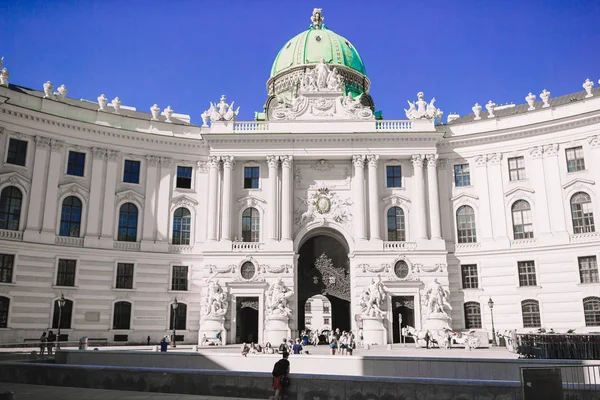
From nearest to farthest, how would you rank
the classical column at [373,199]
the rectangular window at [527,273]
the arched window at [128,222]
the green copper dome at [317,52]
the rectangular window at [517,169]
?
the rectangular window at [527,273] < the classical column at [373,199] < the arched window at [128,222] < the rectangular window at [517,169] < the green copper dome at [317,52]

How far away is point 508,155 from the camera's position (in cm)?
4578

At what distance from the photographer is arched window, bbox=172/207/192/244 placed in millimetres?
46000

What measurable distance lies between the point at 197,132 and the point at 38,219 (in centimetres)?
1535

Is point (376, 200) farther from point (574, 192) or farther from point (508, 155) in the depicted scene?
point (574, 192)

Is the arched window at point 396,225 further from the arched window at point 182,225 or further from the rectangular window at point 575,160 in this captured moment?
the arched window at point 182,225

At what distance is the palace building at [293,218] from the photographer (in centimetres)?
4106

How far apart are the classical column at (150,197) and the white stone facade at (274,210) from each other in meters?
0.09

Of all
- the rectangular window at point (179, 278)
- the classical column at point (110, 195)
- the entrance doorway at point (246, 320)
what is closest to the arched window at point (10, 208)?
the classical column at point (110, 195)

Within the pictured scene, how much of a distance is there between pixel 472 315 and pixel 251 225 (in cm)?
1998

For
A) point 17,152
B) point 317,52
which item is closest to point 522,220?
point 317,52

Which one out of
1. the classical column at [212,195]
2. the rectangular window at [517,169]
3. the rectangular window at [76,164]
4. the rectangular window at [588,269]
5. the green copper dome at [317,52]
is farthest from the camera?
the green copper dome at [317,52]

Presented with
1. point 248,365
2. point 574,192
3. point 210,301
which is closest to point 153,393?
point 248,365

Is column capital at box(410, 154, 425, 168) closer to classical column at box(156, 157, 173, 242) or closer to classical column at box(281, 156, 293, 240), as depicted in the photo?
classical column at box(281, 156, 293, 240)

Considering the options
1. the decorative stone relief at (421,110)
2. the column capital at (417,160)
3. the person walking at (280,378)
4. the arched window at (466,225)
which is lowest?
the person walking at (280,378)
